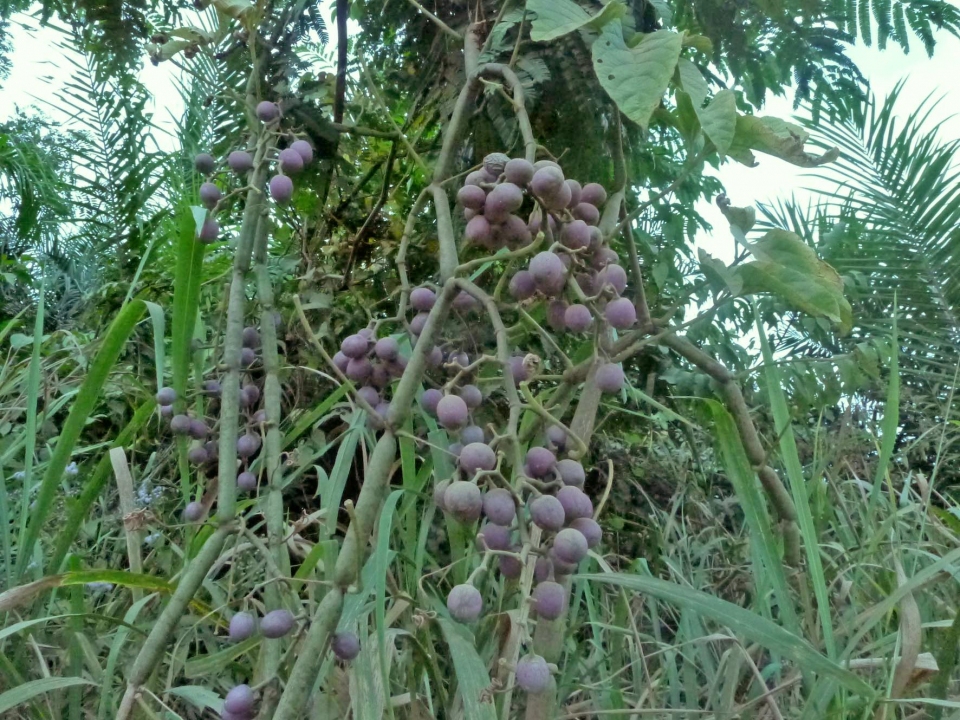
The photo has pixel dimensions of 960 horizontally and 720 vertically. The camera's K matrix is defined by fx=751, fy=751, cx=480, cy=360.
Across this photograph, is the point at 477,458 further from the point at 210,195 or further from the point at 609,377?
the point at 210,195

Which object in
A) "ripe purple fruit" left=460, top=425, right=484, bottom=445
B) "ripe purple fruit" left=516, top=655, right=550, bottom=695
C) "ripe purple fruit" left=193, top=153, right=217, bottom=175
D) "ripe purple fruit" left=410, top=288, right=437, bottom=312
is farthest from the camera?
"ripe purple fruit" left=193, top=153, right=217, bottom=175

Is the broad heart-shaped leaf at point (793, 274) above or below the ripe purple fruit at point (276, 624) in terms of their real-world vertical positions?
above

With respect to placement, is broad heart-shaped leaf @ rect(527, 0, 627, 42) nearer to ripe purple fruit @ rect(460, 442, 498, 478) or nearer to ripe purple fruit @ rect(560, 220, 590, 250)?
ripe purple fruit @ rect(560, 220, 590, 250)

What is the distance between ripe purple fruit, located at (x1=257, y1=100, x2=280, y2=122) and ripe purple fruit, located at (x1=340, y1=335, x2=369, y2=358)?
0.24m

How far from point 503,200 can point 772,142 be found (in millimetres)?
263

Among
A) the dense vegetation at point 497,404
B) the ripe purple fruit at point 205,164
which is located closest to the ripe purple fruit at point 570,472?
the dense vegetation at point 497,404

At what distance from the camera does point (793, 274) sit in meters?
0.61

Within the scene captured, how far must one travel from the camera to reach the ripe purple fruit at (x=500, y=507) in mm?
412

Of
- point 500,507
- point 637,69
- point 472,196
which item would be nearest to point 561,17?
point 637,69

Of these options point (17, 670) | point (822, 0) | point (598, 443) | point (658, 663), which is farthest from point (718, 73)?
point (17, 670)

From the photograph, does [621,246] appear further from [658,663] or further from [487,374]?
[658,663]

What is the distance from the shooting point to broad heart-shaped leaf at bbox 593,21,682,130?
0.52m

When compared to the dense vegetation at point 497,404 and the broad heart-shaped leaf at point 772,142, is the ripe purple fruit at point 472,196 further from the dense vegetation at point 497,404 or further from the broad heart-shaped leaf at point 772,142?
the broad heart-shaped leaf at point 772,142

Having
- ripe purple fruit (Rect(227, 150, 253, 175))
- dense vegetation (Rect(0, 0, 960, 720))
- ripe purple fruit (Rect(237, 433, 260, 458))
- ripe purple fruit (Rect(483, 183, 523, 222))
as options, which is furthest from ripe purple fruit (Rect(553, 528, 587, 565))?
ripe purple fruit (Rect(227, 150, 253, 175))
